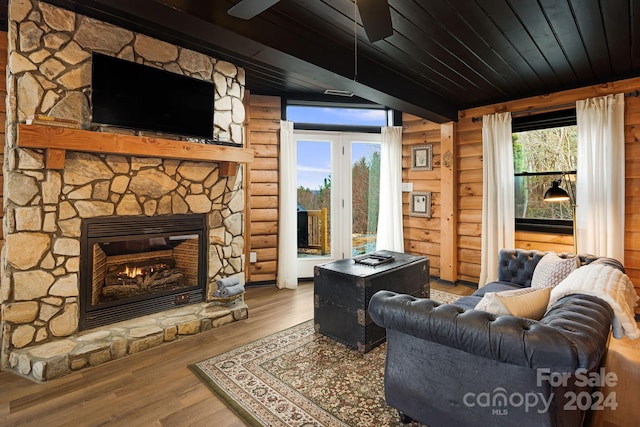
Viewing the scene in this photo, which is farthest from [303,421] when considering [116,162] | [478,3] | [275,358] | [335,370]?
[478,3]

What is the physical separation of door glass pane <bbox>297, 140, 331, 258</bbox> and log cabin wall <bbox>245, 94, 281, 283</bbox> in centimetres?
40

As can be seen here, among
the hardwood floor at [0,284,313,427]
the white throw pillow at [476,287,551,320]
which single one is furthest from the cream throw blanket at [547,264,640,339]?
the hardwood floor at [0,284,313,427]

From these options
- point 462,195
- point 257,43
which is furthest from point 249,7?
point 462,195

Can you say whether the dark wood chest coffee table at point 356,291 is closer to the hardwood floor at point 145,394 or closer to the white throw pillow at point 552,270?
the hardwood floor at point 145,394

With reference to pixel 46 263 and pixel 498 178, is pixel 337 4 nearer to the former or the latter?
pixel 46 263

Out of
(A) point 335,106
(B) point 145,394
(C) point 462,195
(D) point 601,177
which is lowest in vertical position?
(B) point 145,394

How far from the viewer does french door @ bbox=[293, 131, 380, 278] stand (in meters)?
4.98

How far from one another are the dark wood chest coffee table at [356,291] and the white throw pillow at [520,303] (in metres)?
1.06

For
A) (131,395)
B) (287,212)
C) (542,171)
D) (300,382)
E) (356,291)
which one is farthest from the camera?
(287,212)

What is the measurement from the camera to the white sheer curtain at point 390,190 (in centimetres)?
516

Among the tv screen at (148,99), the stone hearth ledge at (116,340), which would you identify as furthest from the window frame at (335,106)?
the stone hearth ledge at (116,340)

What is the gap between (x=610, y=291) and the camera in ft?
6.18

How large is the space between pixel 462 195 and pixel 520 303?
335 centimetres

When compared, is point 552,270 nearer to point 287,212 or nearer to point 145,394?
point 287,212
